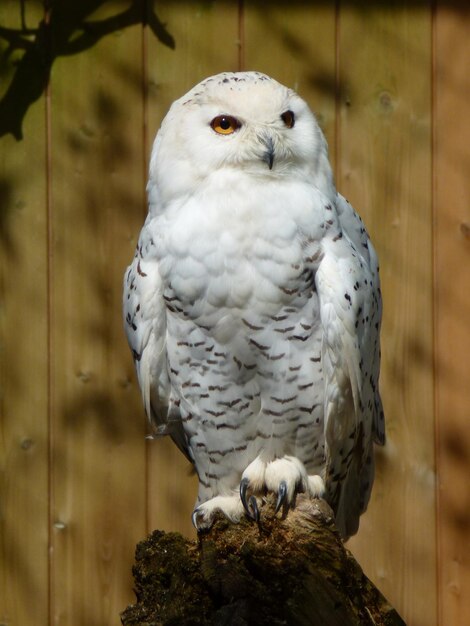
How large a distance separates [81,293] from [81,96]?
539mm

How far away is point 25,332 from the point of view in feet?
9.41

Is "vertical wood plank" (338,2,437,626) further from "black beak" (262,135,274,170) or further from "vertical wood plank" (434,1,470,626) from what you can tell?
"black beak" (262,135,274,170)

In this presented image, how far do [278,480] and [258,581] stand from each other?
352 mm

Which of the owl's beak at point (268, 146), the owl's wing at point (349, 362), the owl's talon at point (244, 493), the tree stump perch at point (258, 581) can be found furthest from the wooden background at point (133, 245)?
the tree stump perch at point (258, 581)

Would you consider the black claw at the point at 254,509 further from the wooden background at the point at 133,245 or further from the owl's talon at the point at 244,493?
the wooden background at the point at 133,245

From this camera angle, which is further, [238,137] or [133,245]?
[133,245]

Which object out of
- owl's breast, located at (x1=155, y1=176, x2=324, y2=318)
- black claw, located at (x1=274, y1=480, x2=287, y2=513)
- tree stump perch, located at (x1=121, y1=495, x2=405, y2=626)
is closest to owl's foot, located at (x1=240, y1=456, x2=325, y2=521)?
black claw, located at (x1=274, y1=480, x2=287, y2=513)

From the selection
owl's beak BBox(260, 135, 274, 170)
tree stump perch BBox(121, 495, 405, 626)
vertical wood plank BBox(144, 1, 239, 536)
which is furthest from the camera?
vertical wood plank BBox(144, 1, 239, 536)

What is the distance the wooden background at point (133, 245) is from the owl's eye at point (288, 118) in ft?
2.59

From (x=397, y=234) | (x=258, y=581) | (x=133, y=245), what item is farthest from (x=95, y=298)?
(x=258, y=581)

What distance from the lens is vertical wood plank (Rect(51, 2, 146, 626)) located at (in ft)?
9.36

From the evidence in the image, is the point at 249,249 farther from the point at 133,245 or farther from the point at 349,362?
the point at 133,245

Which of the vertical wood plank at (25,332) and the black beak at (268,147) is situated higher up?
the black beak at (268,147)

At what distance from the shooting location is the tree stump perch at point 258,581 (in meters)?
1.72
